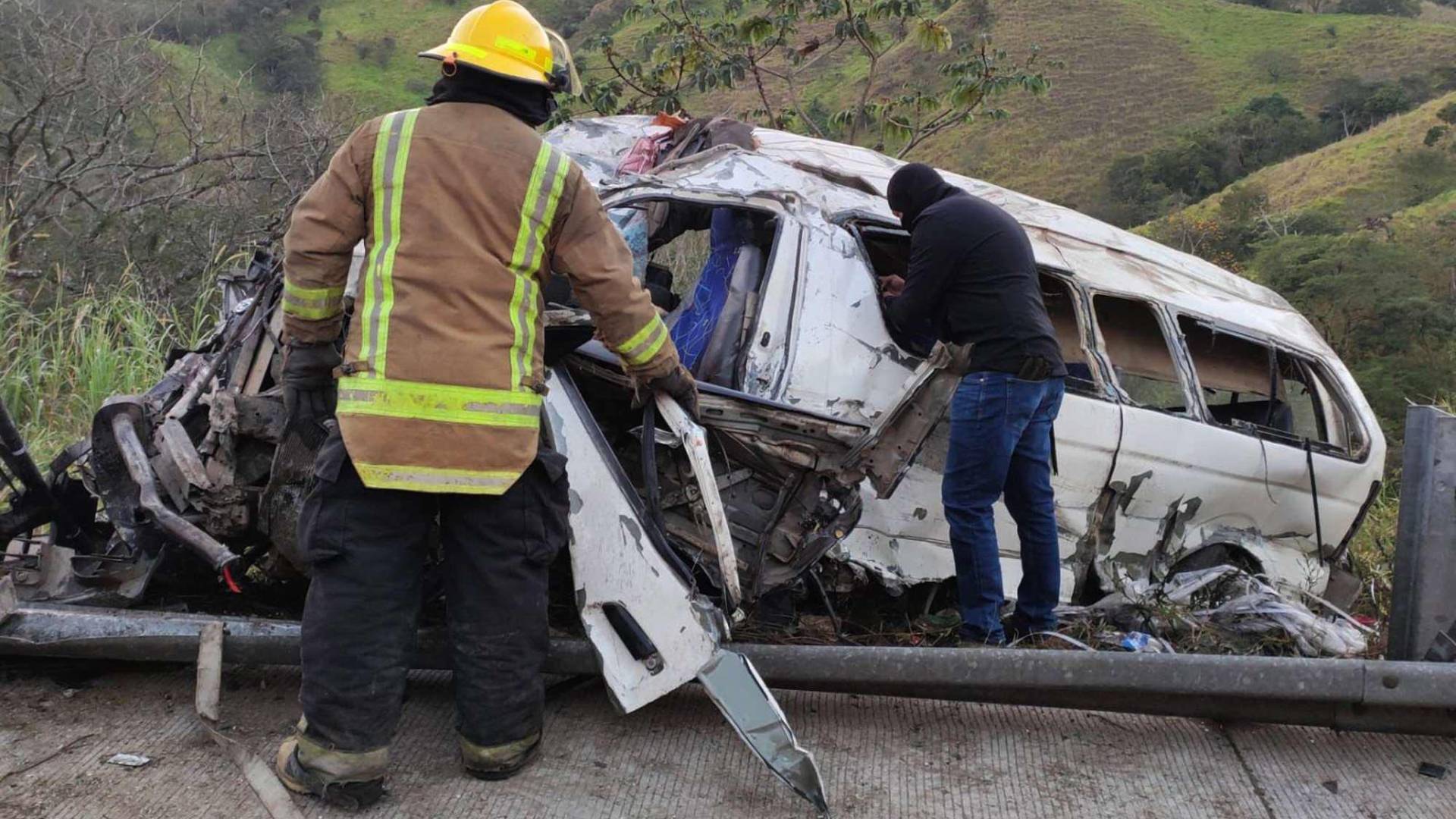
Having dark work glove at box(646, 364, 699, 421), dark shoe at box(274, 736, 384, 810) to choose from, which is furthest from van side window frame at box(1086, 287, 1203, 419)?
dark shoe at box(274, 736, 384, 810)

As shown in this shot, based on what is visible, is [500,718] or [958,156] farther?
[958,156]

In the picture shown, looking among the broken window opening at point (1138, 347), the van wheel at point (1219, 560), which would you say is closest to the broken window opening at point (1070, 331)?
the broken window opening at point (1138, 347)

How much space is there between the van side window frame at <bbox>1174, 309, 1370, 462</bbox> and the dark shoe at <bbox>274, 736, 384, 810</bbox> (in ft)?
10.7

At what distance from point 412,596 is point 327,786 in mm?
450

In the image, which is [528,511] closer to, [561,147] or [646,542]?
[646,542]

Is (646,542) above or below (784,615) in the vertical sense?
above

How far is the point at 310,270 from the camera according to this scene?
2543 mm

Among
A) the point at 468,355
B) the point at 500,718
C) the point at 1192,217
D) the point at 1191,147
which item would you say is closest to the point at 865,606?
the point at 500,718

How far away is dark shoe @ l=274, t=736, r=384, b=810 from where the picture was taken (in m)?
2.56

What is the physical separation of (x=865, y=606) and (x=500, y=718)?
1.68 meters

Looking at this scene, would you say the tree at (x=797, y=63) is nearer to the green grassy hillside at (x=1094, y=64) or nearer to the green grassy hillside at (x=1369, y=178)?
the green grassy hillside at (x=1369, y=178)

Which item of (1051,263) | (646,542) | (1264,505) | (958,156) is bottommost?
(958,156)

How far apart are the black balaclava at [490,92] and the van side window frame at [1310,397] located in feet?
9.48

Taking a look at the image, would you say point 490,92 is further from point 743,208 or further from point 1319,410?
point 1319,410
